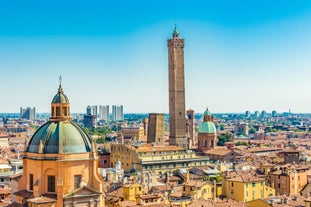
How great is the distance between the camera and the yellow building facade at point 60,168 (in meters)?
28.5

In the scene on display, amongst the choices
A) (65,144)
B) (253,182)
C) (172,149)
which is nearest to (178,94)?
(172,149)

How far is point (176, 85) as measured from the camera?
10225cm

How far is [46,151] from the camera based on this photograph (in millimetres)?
28828

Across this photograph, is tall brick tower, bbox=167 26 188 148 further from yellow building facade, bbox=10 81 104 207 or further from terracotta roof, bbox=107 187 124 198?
yellow building facade, bbox=10 81 104 207

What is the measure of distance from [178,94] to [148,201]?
58.7 m

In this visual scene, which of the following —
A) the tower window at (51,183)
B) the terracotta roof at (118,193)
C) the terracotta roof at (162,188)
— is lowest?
the terracotta roof at (162,188)

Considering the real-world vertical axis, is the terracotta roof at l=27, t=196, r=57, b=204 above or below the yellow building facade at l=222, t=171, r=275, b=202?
above

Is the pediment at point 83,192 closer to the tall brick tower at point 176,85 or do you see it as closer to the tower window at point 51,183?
the tower window at point 51,183

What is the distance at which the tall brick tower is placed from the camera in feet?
332

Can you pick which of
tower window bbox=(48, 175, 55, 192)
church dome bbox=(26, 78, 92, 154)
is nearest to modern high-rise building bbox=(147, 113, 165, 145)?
church dome bbox=(26, 78, 92, 154)

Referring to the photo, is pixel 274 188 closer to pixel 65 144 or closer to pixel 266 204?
pixel 266 204

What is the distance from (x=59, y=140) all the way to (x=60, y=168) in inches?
58.0

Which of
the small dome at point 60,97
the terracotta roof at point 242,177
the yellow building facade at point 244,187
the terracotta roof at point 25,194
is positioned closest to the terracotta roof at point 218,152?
the terracotta roof at point 242,177

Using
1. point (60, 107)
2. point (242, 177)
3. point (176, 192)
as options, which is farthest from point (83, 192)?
point (242, 177)
